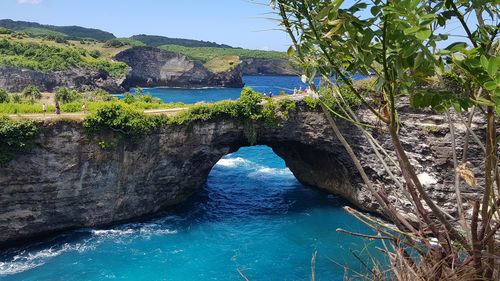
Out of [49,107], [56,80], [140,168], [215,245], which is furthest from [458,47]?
[56,80]

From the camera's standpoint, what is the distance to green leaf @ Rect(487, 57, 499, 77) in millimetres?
1938

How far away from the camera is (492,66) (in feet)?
6.40

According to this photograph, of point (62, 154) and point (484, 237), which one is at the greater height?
point (484, 237)

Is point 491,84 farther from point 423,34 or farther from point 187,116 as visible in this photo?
point 187,116

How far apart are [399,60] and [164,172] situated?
23.5 m

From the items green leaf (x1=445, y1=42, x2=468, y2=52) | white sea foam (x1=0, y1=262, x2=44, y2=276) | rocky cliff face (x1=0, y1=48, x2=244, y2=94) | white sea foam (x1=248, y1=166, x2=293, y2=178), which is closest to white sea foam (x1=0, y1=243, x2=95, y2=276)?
white sea foam (x1=0, y1=262, x2=44, y2=276)

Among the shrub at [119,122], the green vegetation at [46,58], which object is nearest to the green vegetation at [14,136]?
the shrub at [119,122]

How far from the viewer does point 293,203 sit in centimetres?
2812

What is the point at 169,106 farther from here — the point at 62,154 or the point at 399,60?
the point at 399,60

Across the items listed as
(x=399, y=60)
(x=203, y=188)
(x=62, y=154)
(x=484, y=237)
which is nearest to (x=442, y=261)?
(x=484, y=237)

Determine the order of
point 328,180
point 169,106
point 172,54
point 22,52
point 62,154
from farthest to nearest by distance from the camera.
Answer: point 172,54 < point 22,52 < point 328,180 < point 169,106 < point 62,154

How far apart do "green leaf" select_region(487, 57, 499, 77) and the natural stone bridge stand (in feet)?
65.9

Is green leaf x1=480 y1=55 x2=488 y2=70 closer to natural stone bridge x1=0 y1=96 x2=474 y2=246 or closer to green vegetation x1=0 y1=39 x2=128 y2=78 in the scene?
natural stone bridge x1=0 y1=96 x2=474 y2=246

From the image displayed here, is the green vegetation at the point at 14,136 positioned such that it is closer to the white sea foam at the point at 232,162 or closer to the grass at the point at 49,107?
the grass at the point at 49,107
